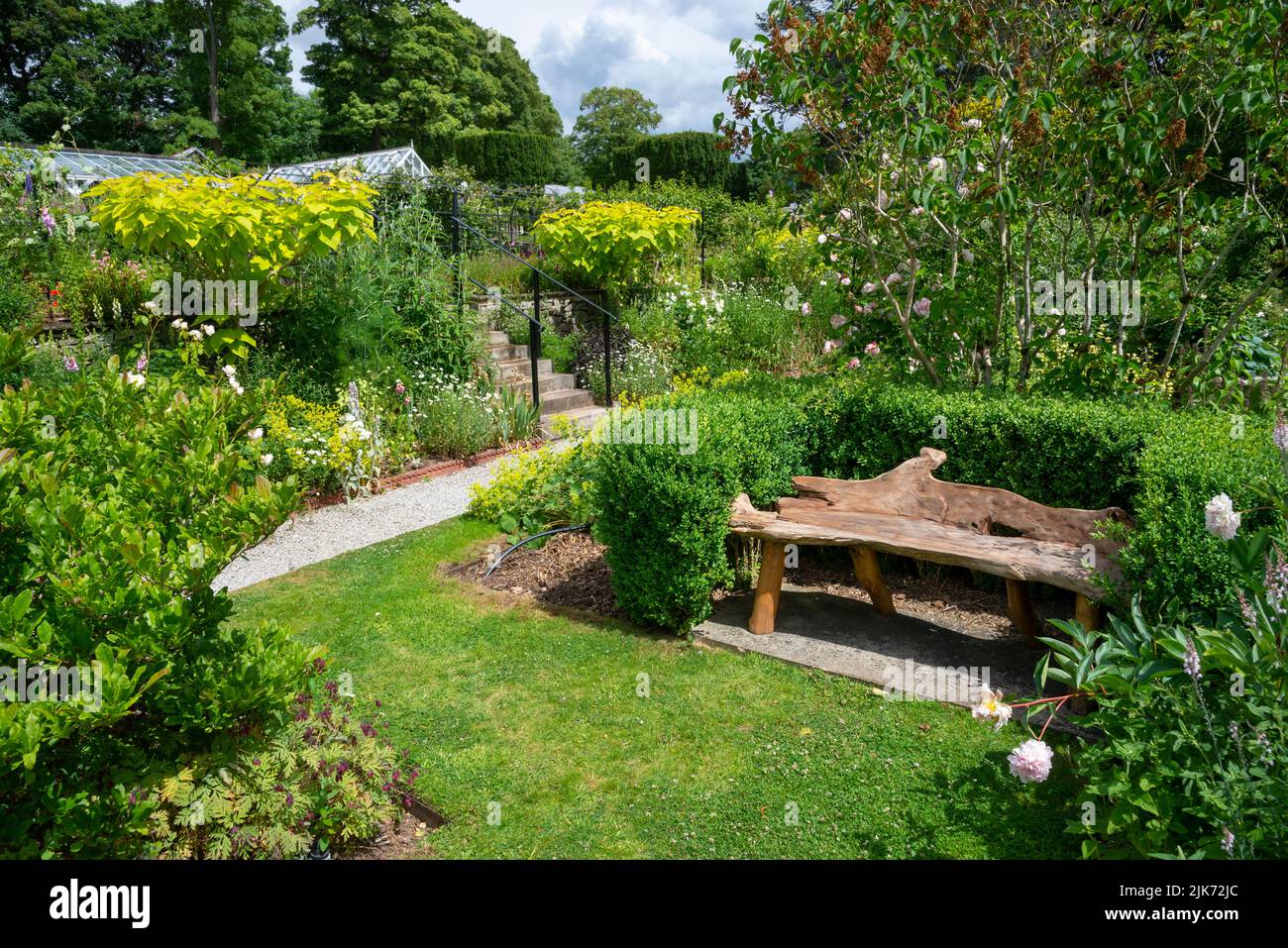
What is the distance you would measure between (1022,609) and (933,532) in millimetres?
580

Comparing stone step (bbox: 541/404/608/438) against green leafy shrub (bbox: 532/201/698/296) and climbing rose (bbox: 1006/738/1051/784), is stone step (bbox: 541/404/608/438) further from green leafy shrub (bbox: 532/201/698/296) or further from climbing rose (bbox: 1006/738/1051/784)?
climbing rose (bbox: 1006/738/1051/784)

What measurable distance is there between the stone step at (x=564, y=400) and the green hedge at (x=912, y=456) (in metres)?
4.82

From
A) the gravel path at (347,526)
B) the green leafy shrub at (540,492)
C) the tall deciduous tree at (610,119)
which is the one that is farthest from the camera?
the tall deciduous tree at (610,119)

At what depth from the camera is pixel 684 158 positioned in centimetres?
2770

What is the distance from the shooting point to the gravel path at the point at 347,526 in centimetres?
627

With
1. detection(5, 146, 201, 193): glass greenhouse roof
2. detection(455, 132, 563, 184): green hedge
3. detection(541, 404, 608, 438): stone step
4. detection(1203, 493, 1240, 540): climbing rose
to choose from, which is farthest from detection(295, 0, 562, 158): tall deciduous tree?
detection(1203, 493, 1240, 540): climbing rose

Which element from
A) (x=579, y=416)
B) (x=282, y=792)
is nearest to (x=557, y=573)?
(x=282, y=792)

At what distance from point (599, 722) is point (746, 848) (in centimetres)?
109

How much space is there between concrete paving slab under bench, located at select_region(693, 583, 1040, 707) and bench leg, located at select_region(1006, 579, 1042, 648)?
141mm

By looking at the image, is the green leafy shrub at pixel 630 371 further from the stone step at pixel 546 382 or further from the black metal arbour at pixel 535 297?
the stone step at pixel 546 382

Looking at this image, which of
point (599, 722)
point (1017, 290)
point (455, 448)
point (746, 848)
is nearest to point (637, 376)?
point (455, 448)

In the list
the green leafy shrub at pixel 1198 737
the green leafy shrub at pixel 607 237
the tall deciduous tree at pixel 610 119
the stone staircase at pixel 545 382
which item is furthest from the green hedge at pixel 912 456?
the tall deciduous tree at pixel 610 119

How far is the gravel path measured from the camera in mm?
6266

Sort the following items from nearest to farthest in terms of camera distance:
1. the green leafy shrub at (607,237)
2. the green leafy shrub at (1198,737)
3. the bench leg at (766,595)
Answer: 1. the green leafy shrub at (1198,737)
2. the bench leg at (766,595)
3. the green leafy shrub at (607,237)
